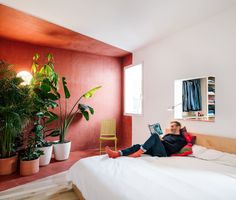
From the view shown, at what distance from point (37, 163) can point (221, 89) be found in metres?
3.31

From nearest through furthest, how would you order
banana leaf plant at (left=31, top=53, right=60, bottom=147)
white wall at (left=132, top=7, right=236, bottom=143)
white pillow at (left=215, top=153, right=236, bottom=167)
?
1. white pillow at (left=215, top=153, right=236, bottom=167)
2. white wall at (left=132, top=7, right=236, bottom=143)
3. banana leaf plant at (left=31, top=53, right=60, bottom=147)

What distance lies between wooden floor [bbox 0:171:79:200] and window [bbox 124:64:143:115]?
247cm

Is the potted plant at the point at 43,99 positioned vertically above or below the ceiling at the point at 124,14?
below


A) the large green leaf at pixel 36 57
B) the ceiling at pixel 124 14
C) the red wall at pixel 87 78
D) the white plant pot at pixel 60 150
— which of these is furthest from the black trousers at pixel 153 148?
the large green leaf at pixel 36 57

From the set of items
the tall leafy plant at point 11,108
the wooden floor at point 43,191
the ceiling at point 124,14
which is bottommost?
the wooden floor at point 43,191

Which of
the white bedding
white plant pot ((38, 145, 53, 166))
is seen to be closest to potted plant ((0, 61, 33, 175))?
white plant pot ((38, 145, 53, 166))

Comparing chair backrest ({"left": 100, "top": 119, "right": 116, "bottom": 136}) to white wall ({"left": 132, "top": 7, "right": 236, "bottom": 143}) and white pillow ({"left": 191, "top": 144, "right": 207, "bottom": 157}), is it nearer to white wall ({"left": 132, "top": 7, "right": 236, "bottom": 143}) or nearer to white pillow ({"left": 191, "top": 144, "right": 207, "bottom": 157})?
white wall ({"left": 132, "top": 7, "right": 236, "bottom": 143})

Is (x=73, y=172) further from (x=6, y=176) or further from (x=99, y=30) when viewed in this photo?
(x=99, y=30)

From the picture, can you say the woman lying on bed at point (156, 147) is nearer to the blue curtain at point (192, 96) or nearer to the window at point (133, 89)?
the blue curtain at point (192, 96)

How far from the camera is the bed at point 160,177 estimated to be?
4.36ft

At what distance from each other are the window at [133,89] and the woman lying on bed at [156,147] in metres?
1.63

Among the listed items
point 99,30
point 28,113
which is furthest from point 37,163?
point 99,30

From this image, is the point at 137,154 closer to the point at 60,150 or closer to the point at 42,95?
Answer: the point at 60,150

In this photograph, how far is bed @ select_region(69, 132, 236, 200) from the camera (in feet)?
4.36
